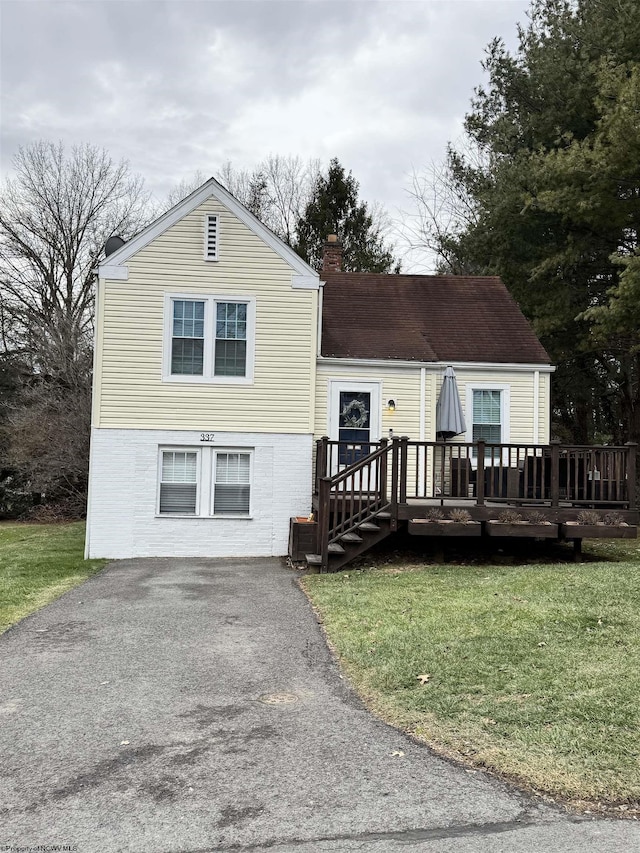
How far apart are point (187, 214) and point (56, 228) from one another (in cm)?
2014

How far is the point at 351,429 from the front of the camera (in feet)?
→ 47.5

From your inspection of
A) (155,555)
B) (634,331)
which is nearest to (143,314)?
(155,555)

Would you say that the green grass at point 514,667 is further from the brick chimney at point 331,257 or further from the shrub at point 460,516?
the brick chimney at point 331,257

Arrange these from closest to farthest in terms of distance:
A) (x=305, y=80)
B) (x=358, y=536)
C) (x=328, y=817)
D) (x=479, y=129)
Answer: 1. (x=328, y=817)
2. (x=358, y=536)
3. (x=305, y=80)
4. (x=479, y=129)

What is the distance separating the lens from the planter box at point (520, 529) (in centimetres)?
1136

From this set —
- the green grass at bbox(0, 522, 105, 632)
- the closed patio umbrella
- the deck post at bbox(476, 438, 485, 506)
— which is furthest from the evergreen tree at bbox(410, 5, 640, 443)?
the green grass at bbox(0, 522, 105, 632)

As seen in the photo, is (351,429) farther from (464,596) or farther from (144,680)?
(144,680)

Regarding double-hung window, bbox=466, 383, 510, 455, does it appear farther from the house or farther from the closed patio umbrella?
the closed patio umbrella

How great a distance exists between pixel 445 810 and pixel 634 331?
19.1m

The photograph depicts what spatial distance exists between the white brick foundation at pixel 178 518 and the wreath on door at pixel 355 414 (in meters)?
1.17

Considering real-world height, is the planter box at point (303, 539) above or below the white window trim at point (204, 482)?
Answer: below

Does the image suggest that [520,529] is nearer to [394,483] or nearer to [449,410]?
[394,483]

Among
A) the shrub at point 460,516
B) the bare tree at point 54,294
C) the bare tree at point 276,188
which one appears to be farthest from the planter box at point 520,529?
the bare tree at point 276,188

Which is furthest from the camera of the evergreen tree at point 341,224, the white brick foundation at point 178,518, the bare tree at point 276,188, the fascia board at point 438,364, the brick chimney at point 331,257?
the bare tree at point 276,188
